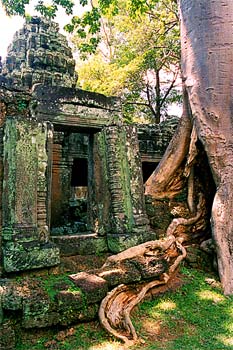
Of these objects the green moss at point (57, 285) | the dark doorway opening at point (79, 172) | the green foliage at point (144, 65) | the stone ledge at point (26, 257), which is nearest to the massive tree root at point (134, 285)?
the green moss at point (57, 285)

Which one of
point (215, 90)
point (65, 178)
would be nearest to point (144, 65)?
point (65, 178)

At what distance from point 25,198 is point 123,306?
141 cm

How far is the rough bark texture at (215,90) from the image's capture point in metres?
3.92

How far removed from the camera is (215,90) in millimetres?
4055

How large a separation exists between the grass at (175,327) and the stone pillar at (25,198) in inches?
30.8

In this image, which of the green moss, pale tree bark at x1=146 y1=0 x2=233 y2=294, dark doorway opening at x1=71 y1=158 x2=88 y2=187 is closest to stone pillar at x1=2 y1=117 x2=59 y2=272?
the green moss

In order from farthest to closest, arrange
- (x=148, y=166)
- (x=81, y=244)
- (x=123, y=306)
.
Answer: (x=148, y=166)
(x=81, y=244)
(x=123, y=306)

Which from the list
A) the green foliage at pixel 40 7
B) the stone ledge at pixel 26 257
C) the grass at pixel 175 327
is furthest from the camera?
the green foliage at pixel 40 7

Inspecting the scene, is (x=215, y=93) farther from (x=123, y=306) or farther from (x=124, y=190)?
(x=123, y=306)

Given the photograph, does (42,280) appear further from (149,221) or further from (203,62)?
(203,62)

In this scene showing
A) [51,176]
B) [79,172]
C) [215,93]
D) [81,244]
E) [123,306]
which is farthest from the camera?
[79,172]

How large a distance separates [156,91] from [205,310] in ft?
36.1

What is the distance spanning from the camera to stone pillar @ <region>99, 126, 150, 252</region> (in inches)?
154

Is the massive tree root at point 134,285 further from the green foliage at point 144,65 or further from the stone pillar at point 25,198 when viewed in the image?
the green foliage at point 144,65
